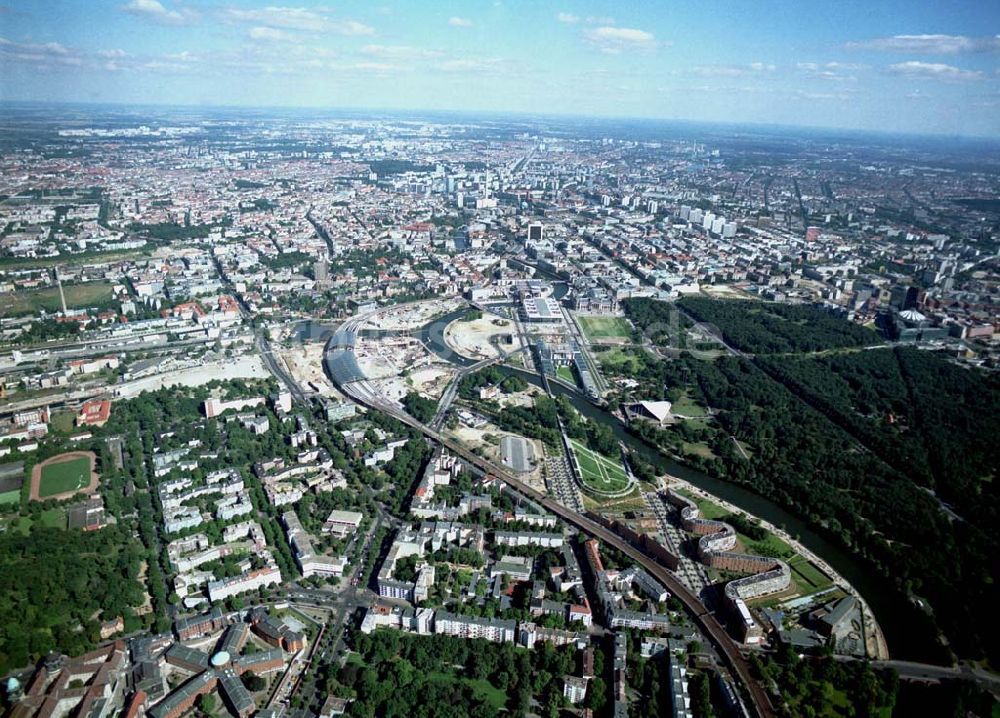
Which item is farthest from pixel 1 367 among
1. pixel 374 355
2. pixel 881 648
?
pixel 881 648

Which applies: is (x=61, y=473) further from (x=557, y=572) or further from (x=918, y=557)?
(x=918, y=557)

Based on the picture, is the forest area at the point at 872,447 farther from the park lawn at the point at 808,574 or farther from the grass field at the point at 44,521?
the grass field at the point at 44,521

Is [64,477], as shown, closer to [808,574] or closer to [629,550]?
[629,550]

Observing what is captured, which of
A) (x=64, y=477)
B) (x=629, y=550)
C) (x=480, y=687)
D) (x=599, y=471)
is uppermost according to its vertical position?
(x=629, y=550)

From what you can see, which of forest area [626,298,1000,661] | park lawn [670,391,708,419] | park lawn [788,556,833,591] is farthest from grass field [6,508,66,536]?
park lawn [670,391,708,419]

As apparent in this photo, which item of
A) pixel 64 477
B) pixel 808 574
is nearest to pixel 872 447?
pixel 808 574

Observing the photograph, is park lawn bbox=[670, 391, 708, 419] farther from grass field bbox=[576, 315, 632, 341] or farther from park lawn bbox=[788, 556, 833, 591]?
park lawn bbox=[788, 556, 833, 591]
